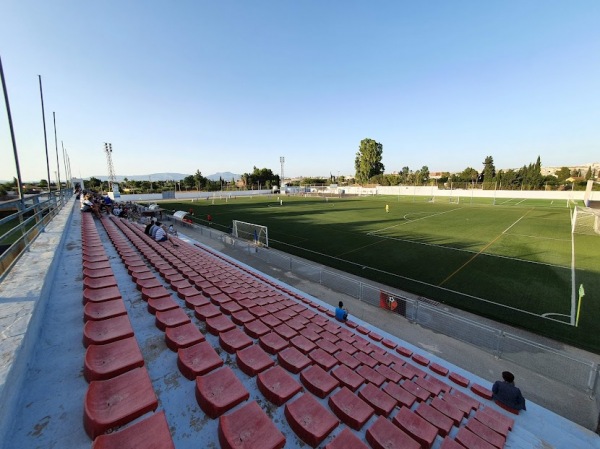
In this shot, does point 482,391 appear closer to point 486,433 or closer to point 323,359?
point 486,433

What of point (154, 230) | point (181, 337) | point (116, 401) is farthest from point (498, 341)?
point (154, 230)

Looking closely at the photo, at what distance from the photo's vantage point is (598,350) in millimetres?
7852

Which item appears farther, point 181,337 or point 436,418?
point 181,337

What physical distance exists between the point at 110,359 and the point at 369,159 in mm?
101285

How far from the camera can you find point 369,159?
96.9 metres

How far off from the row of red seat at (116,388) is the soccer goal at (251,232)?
14604mm

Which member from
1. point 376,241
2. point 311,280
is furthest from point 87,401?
point 376,241

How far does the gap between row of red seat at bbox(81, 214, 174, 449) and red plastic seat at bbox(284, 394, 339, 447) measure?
4.49ft

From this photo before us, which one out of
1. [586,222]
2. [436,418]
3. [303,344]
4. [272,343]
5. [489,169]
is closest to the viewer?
[436,418]

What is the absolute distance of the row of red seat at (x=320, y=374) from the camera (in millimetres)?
3271

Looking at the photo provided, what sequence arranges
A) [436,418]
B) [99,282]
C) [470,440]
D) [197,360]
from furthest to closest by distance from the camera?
1. [99,282]
2. [436,418]
3. [197,360]
4. [470,440]

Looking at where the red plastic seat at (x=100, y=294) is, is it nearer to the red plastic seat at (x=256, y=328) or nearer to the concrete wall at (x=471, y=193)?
the red plastic seat at (x=256, y=328)

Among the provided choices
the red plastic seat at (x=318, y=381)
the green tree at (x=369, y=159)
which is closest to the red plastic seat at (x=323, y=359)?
the red plastic seat at (x=318, y=381)

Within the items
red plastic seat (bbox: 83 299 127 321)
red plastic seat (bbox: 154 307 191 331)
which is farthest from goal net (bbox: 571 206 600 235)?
red plastic seat (bbox: 83 299 127 321)
